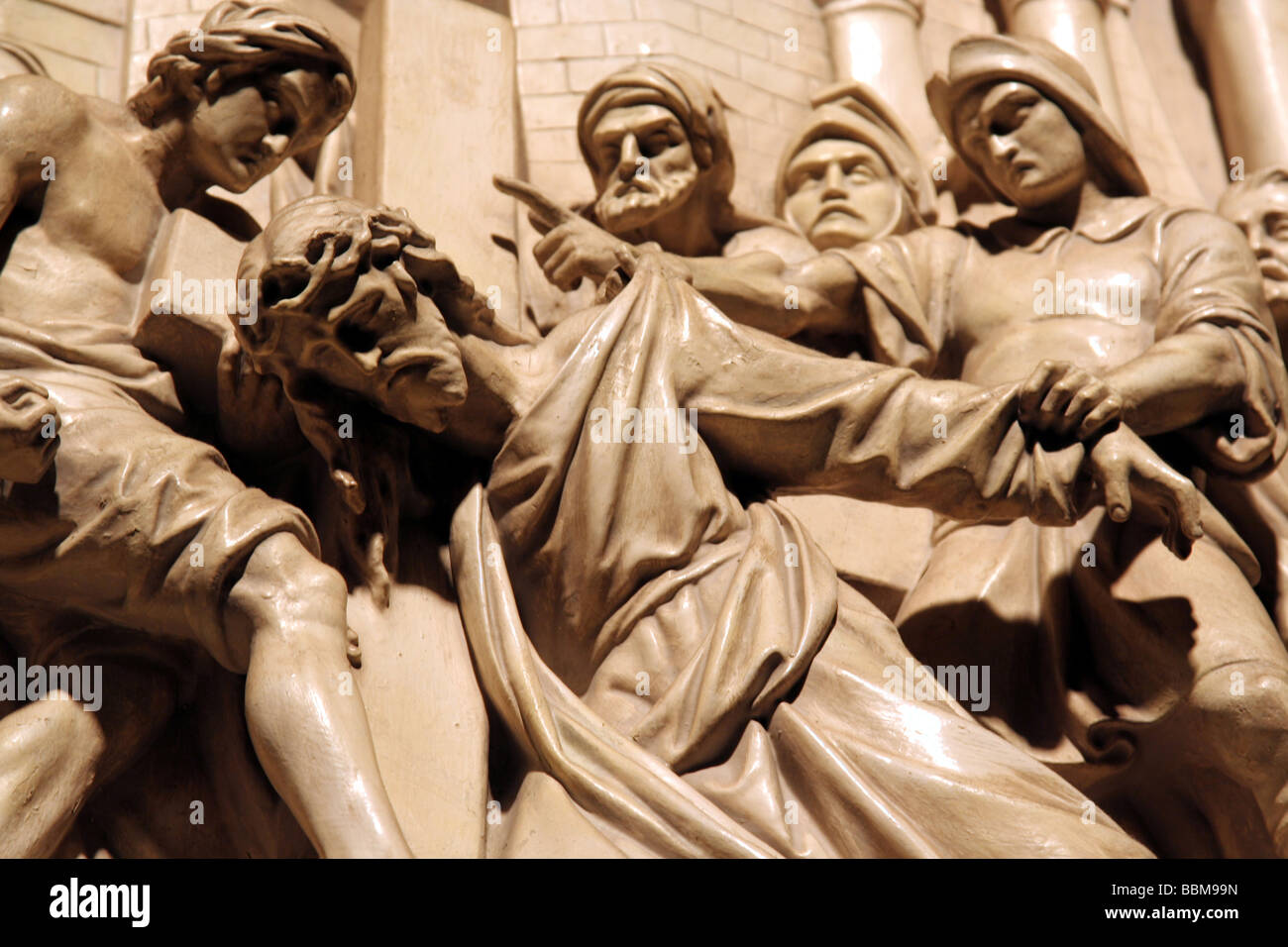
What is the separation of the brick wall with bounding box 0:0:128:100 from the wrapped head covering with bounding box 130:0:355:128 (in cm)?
79

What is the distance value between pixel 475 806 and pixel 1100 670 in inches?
47.5

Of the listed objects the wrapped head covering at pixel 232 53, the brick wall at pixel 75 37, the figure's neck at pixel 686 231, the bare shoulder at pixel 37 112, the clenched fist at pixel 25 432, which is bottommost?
the clenched fist at pixel 25 432

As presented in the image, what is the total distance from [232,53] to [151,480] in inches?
35.6

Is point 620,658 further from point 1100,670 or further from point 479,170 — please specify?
point 479,170

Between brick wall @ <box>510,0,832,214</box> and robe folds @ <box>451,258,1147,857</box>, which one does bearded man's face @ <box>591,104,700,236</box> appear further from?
robe folds @ <box>451,258,1147,857</box>

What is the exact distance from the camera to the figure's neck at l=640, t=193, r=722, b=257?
168 inches

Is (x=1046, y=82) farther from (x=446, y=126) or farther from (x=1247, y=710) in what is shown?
(x=1247, y=710)

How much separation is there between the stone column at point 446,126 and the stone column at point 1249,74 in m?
2.02

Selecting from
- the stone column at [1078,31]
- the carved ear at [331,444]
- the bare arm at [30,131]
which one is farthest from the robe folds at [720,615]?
the stone column at [1078,31]

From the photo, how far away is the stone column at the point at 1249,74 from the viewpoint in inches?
206

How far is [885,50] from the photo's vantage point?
5172mm

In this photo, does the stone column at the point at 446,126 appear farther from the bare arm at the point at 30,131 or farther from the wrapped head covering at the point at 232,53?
the bare arm at the point at 30,131

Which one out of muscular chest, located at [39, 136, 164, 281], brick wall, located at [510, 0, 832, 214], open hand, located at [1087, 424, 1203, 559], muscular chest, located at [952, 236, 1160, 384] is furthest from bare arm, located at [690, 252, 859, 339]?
muscular chest, located at [39, 136, 164, 281]
